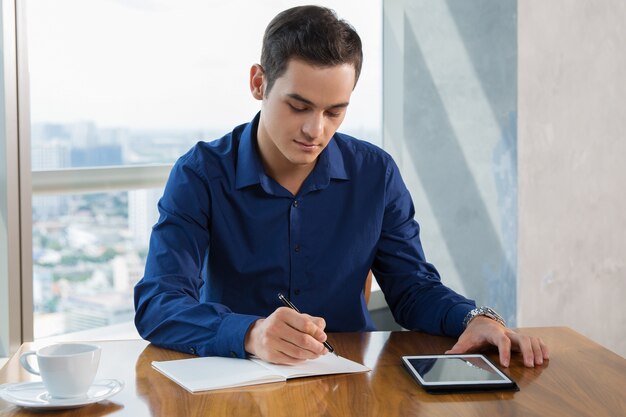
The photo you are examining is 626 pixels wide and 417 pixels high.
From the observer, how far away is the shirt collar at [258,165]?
2088mm

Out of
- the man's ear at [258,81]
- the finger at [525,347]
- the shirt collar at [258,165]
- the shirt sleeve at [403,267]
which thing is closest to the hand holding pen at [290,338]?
the finger at [525,347]

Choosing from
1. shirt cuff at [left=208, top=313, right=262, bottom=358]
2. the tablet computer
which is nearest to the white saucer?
shirt cuff at [left=208, top=313, right=262, bottom=358]

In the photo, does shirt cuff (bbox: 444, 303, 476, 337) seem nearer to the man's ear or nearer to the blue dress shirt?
the blue dress shirt

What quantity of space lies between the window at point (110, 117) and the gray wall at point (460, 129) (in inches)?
28.0

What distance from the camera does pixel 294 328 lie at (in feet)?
5.03

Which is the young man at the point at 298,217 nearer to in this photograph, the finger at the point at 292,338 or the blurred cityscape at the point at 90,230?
the finger at the point at 292,338

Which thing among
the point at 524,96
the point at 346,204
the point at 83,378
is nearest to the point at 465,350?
the point at 346,204

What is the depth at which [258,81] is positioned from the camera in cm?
208

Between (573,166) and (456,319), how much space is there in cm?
196

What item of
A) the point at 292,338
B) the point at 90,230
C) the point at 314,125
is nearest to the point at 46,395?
the point at 292,338

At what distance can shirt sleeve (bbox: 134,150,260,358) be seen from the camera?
1640 mm

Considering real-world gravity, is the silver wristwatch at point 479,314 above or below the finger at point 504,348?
above

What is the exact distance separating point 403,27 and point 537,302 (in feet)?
4.39

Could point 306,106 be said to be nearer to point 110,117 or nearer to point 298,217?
point 298,217
